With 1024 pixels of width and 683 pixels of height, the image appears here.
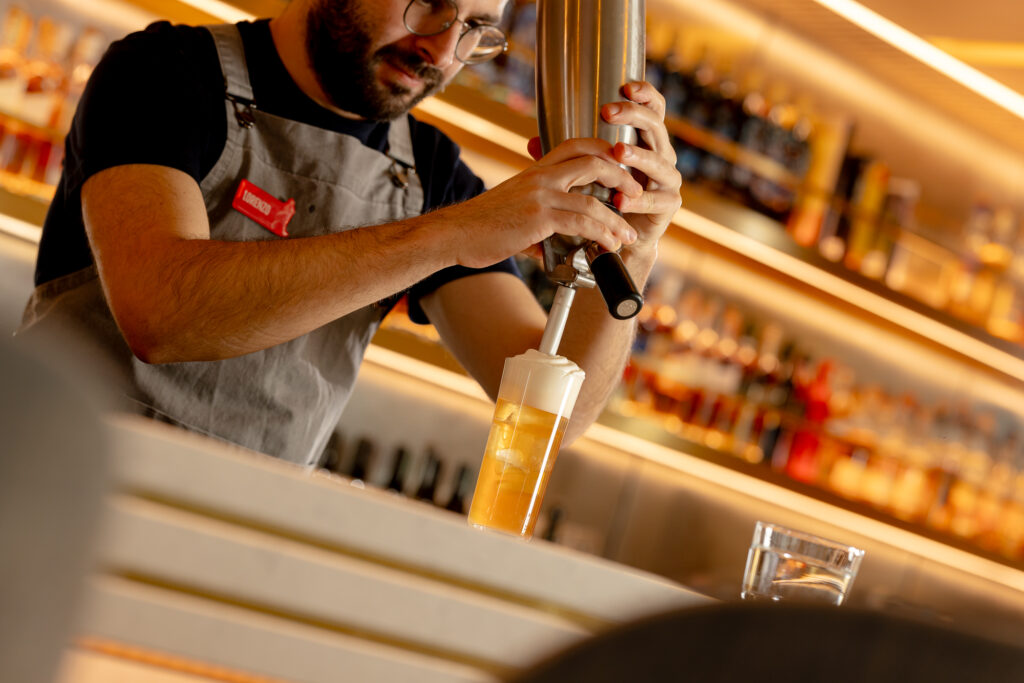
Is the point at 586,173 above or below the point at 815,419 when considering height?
below

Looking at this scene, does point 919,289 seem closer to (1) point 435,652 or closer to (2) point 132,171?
(2) point 132,171

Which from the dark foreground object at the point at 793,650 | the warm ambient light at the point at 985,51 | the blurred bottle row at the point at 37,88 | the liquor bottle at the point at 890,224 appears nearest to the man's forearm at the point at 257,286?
the dark foreground object at the point at 793,650

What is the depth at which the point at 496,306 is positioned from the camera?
135cm

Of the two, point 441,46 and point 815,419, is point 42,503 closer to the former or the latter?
point 441,46

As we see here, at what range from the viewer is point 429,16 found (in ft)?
4.05

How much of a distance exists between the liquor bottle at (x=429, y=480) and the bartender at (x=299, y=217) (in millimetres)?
963

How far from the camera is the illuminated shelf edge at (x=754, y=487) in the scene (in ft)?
7.27

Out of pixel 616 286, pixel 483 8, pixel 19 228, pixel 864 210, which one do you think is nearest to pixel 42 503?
pixel 616 286

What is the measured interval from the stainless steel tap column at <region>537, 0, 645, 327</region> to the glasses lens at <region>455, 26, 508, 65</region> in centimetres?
34

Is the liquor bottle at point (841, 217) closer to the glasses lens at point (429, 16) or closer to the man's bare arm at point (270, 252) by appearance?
the glasses lens at point (429, 16)

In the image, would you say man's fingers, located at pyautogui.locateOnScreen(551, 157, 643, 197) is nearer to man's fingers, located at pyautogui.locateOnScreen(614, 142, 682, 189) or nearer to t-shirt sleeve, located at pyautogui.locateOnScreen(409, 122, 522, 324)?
man's fingers, located at pyautogui.locateOnScreen(614, 142, 682, 189)

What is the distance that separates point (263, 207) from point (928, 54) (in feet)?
6.77

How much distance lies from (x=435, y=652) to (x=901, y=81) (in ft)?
9.25

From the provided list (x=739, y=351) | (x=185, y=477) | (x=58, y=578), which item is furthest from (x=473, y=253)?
(x=739, y=351)
